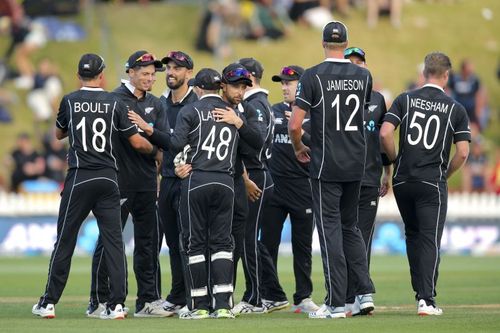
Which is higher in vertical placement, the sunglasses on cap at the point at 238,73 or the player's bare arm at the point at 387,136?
the sunglasses on cap at the point at 238,73

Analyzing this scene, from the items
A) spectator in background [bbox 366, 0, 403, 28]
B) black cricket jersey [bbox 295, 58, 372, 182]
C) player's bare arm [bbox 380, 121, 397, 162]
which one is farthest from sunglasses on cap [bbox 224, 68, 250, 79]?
spectator in background [bbox 366, 0, 403, 28]

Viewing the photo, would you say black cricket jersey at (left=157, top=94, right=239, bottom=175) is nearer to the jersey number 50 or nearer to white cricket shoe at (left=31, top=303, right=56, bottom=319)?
the jersey number 50

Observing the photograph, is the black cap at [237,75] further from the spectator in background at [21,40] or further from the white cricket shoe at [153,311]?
the spectator in background at [21,40]

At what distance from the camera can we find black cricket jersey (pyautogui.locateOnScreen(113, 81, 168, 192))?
1329cm

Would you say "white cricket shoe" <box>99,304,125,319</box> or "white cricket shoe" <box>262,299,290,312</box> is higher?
"white cricket shoe" <box>99,304,125,319</box>

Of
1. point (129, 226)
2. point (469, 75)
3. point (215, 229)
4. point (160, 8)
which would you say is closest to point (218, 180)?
point (215, 229)

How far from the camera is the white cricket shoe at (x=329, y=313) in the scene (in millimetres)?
12312

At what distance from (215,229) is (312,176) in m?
1.11

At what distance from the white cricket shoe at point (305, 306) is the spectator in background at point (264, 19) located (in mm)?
21074

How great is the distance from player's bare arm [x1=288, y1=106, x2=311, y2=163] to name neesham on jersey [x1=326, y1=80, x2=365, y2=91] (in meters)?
0.37

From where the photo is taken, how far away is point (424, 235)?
12.8 m

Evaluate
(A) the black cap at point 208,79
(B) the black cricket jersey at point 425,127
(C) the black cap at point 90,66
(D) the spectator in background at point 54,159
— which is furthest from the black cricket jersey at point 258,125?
(D) the spectator in background at point 54,159

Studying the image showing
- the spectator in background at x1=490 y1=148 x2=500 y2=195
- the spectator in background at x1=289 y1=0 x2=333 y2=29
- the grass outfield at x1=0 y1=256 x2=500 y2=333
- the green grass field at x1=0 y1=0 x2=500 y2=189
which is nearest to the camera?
the grass outfield at x1=0 y1=256 x2=500 y2=333

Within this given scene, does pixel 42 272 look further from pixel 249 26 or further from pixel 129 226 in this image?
pixel 249 26
